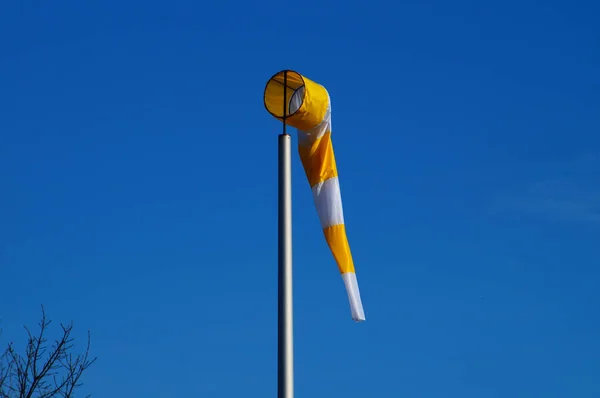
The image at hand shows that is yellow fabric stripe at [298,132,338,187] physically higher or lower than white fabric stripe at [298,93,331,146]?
lower

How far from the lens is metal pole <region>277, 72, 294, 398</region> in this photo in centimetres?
772

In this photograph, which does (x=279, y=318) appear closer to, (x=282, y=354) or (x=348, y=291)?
(x=282, y=354)

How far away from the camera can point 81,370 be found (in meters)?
14.8

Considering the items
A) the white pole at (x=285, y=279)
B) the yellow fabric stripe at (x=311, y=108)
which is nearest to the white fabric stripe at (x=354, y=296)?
the white pole at (x=285, y=279)

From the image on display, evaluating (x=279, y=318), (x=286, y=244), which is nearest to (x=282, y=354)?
(x=279, y=318)

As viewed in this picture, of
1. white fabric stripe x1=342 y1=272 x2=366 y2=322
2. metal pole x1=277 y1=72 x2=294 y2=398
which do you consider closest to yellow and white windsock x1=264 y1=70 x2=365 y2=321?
white fabric stripe x1=342 y1=272 x2=366 y2=322

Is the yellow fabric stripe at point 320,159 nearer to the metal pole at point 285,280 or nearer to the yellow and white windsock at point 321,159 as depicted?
the yellow and white windsock at point 321,159

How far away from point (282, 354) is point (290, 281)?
61cm

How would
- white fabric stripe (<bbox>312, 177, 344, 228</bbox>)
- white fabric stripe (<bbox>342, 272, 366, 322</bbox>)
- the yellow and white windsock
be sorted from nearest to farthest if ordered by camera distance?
the yellow and white windsock < white fabric stripe (<bbox>342, 272, 366, 322</bbox>) < white fabric stripe (<bbox>312, 177, 344, 228</bbox>)

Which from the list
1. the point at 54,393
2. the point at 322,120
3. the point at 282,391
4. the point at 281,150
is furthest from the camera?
the point at 54,393

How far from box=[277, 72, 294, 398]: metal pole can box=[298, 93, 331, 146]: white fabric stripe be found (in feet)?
2.11

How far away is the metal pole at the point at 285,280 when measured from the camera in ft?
25.3

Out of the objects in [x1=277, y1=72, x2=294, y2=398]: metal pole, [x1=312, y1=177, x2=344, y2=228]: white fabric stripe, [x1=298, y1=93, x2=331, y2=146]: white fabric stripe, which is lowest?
[x1=277, y1=72, x2=294, y2=398]: metal pole

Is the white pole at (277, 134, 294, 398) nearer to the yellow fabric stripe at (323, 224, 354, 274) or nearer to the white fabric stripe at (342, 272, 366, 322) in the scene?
the yellow fabric stripe at (323, 224, 354, 274)
